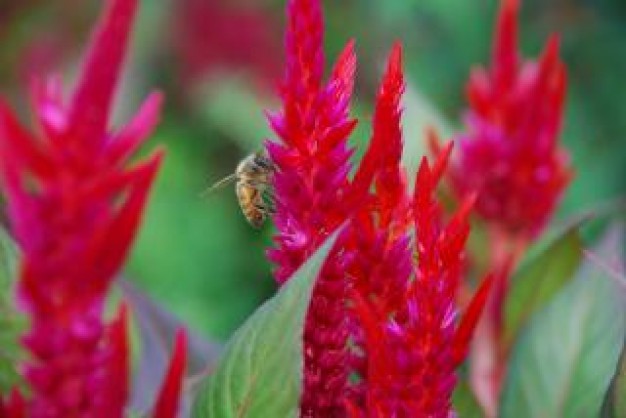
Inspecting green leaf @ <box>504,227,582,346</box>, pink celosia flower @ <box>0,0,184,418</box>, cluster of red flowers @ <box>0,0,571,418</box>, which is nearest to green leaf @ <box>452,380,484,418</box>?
A: cluster of red flowers @ <box>0,0,571,418</box>

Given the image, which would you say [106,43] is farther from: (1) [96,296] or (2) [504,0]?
(2) [504,0]

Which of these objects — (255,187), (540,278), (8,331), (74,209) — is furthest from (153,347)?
(74,209)

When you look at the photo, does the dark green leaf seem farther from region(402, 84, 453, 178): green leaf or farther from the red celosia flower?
region(402, 84, 453, 178): green leaf

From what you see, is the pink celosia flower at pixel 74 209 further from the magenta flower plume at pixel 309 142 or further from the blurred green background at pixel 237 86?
the blurred green background at pixel 237 86

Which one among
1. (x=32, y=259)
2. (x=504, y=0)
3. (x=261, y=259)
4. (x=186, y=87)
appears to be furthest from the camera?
(x=186, y=87)

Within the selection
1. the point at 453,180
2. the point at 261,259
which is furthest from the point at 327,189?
the point at 261,259

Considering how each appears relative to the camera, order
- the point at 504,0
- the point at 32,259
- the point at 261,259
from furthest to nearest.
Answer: the point at 261,259 < the point at 504,0 < the point at 32,259
